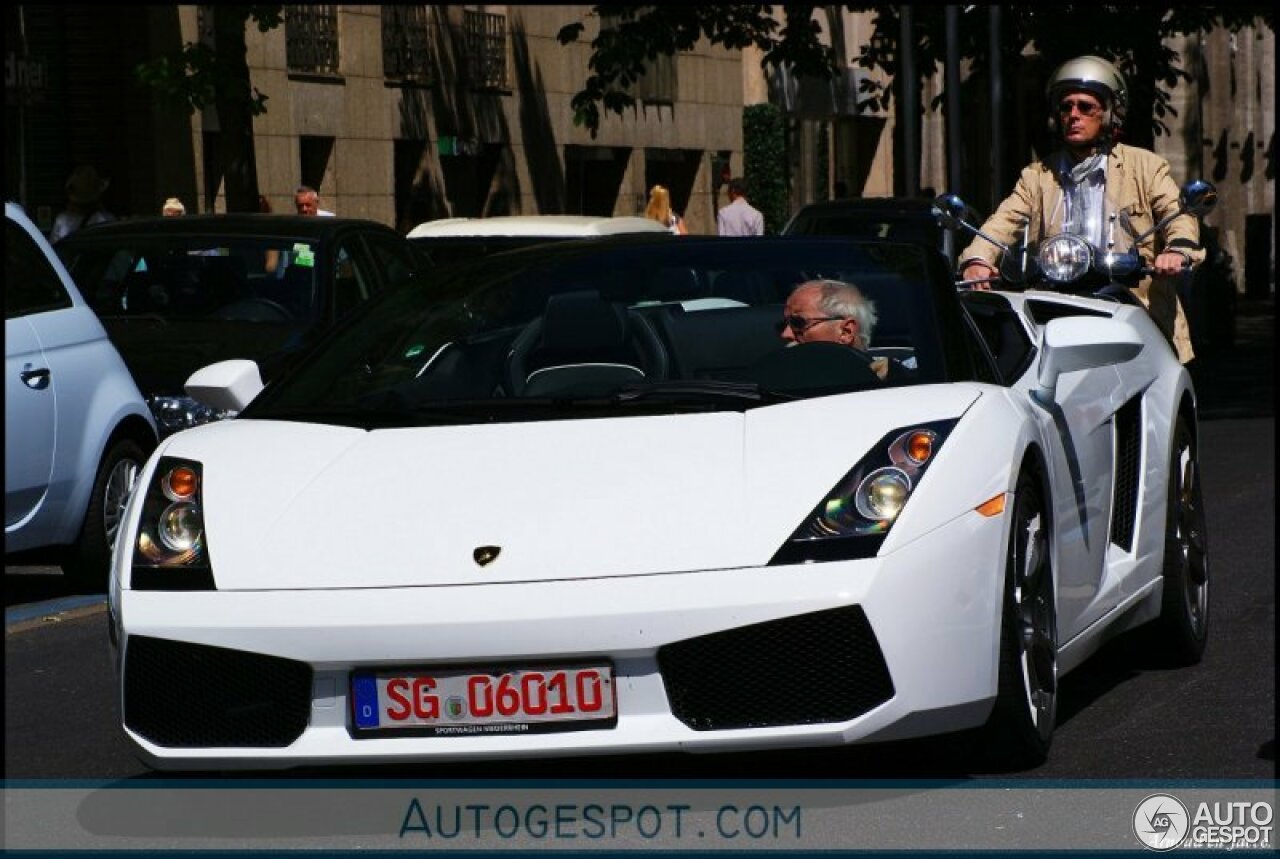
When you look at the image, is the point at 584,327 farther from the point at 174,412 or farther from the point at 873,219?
the point at 873,219

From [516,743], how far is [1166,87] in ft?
81.9

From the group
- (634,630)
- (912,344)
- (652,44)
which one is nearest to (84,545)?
(912,344)

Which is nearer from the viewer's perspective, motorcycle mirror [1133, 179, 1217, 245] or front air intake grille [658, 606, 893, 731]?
front air intake grille [658, 606, 893, 731]

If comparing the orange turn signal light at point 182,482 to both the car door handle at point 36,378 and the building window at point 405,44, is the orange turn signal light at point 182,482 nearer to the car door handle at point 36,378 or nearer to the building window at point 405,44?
the car door handle at point 36,378

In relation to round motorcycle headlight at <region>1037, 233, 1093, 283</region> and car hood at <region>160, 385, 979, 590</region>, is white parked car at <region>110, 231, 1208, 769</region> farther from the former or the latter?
round motorcycle headlight at <region>1037, 233, 1093, 283</region>

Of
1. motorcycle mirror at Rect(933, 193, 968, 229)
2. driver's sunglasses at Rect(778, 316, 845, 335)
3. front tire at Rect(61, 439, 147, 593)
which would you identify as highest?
motorcycle mirror at Rect(933, 193, 968, 229)

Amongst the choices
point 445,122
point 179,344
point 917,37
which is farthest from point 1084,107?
point 445,122

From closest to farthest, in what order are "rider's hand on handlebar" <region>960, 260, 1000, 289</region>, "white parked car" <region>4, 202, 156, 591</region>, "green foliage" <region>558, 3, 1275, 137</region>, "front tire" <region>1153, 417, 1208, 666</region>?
1. "front tire" <region>1153, 417, 1208, 666</region>
2. "rider's hand on handlebar" <region>960, 260, 1000, 289</region>
3. "white parked car" <region>4, 202, 156, 591</region>
4. "green foliage" <region>558, 3, 1275, 137</region>

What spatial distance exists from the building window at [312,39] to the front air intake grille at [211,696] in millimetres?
25502

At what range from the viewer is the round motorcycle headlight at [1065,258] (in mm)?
9148

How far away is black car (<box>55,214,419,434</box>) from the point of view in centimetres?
1302

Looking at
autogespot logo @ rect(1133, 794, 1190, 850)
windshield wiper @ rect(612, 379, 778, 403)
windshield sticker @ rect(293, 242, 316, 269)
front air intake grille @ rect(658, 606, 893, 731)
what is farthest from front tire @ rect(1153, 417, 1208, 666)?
windshield sticker @ rect(293, 242, 316, 269)

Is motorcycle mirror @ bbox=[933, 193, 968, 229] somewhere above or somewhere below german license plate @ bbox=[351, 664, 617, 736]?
above

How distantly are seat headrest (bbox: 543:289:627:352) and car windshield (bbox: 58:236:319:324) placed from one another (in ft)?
21.8
